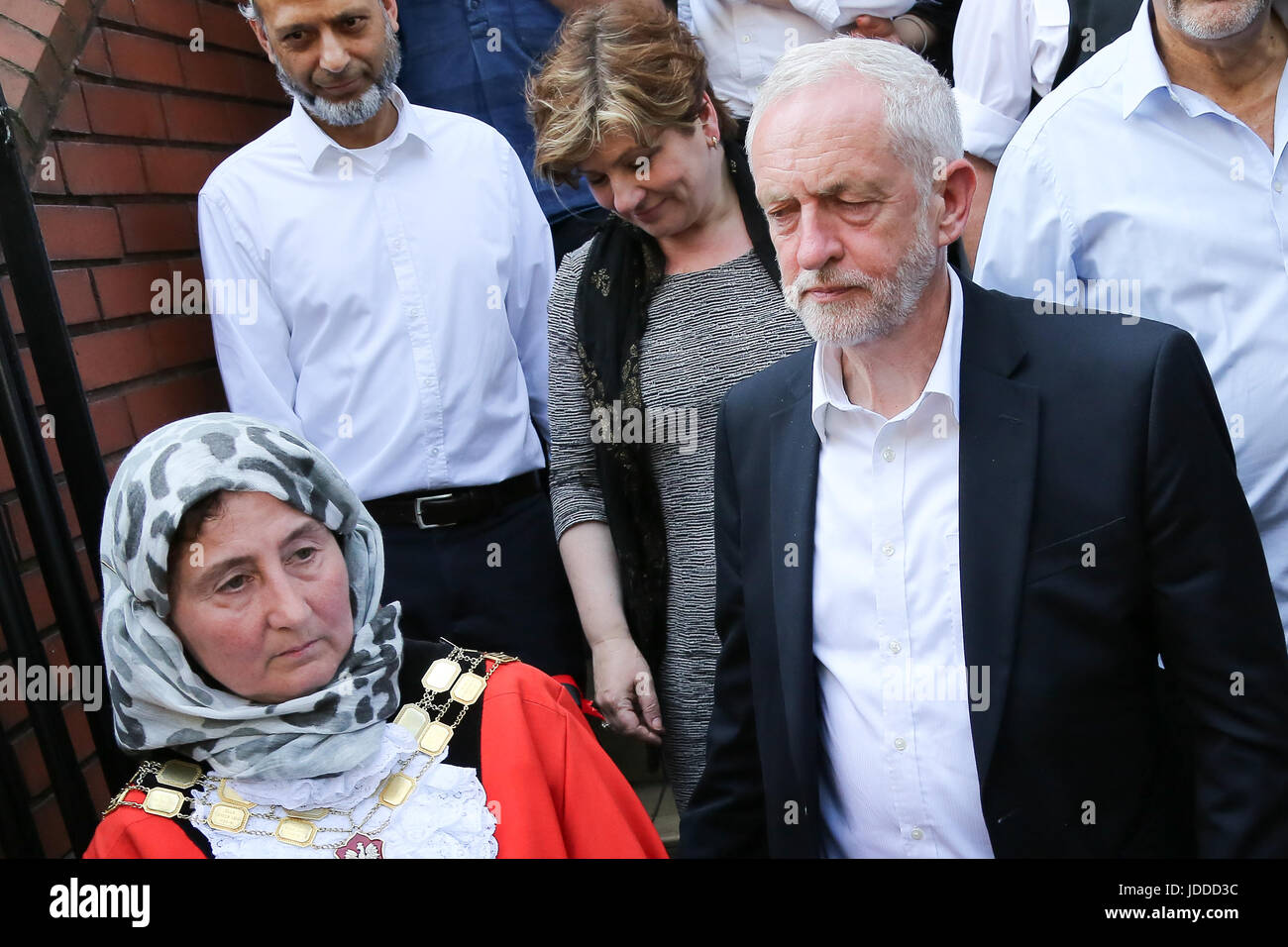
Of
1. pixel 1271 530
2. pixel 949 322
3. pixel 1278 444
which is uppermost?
pixel 949 322

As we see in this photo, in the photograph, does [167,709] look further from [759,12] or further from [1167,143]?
[759,12]

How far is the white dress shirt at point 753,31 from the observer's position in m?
3.10

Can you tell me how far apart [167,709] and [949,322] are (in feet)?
4.23

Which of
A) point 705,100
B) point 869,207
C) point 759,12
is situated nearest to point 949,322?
point 869,207

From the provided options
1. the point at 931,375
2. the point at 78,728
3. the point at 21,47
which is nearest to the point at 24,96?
the point at 21,47

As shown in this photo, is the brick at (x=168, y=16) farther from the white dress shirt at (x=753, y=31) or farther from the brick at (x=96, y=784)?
the brick at (x=96, y=784)

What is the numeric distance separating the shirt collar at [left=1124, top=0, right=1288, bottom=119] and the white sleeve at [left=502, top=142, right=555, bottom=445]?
148 cm

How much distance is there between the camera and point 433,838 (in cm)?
186

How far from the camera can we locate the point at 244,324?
9.36ft

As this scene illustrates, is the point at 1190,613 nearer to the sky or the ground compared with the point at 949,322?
nearer to the ground

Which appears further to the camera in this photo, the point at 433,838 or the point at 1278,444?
the point at 1278,444

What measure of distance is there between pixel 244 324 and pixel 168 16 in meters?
0.97

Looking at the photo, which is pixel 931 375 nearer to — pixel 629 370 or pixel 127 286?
pixel 629 370

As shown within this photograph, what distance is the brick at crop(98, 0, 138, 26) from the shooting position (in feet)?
9.61
